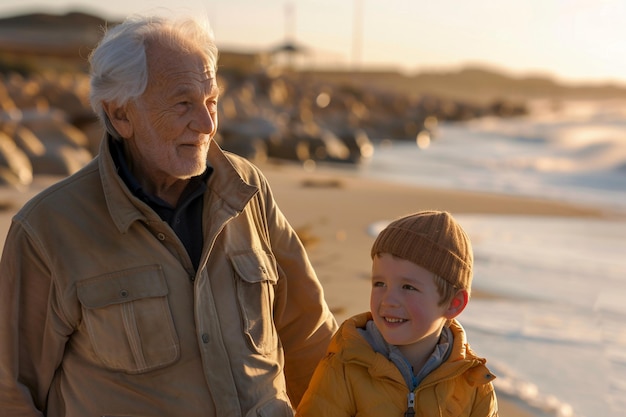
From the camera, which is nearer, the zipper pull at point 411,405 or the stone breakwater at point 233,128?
the zipper pull at point 411,405

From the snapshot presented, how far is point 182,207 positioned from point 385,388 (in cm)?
81

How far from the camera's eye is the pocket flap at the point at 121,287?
259 centimetres

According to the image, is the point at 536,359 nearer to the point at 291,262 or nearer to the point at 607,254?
the point at 291,262

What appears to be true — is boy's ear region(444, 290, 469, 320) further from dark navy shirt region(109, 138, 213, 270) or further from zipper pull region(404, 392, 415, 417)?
dark navy shirt region(109, 138, 213, 270)

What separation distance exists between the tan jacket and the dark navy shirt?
0.16 feet

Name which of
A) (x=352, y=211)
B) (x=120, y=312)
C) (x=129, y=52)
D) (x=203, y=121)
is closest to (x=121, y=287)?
(x=120, y=312)

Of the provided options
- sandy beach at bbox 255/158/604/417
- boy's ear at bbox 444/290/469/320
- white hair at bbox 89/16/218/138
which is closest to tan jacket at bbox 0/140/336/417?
white hair at bbox 89/16/218/138

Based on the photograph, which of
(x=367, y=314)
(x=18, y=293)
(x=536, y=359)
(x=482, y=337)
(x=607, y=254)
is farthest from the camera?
(x=607, y=254)

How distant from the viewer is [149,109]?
2746 millimetres

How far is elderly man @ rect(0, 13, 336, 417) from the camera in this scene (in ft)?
8.58

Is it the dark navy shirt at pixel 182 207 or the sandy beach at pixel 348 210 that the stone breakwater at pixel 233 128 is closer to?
the dark navy shirt at pixel 182 207

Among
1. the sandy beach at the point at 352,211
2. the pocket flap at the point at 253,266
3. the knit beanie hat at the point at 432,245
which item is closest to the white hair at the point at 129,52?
the pocket flap at the point at 253,266

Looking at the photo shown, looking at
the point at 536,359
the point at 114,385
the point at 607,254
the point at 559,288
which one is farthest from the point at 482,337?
the point at 607,254

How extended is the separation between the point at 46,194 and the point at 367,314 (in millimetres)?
1038
